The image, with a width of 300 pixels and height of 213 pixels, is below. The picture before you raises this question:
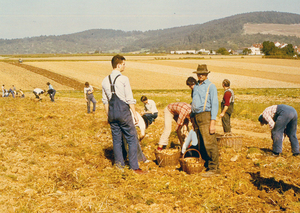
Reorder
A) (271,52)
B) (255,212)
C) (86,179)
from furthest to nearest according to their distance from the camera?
1. (271,52)
2. (86,179)
3. (255,212)

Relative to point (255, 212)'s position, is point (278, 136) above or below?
above

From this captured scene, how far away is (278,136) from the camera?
6.55 metres

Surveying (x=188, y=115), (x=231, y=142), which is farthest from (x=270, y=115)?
(x=188, y=115)

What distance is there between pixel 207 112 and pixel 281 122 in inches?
91.4

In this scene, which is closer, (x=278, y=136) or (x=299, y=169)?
(x=299, y=169)

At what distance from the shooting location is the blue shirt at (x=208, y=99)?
212 inches

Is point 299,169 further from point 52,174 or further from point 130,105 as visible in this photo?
point 52,174

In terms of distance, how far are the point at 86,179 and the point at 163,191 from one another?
1.63m

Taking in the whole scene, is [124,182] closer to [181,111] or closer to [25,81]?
[181,111]

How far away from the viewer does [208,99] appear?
5.46 meters

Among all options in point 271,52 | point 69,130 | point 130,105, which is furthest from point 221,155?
point 271,52

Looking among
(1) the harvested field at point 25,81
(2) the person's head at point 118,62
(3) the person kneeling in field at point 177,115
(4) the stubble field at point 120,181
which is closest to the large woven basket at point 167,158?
(4) the stubble field at point 120,181

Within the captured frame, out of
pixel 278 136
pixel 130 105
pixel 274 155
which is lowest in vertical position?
pixel 274 155

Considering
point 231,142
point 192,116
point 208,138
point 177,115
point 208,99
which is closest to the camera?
point 208,99
